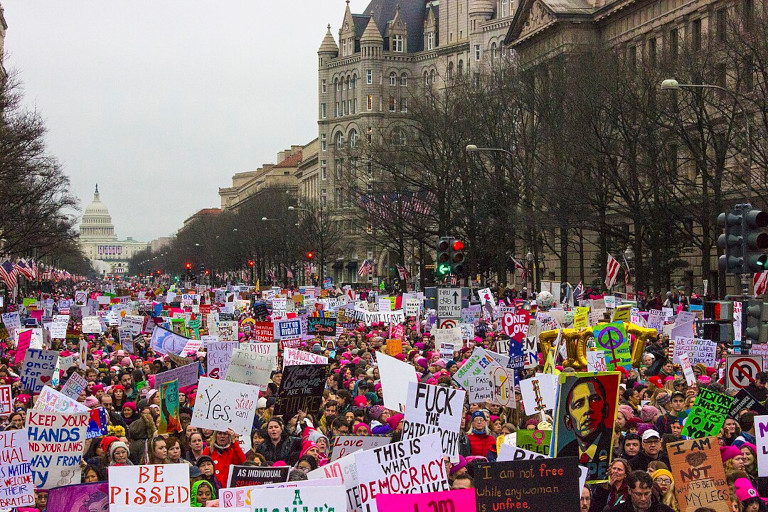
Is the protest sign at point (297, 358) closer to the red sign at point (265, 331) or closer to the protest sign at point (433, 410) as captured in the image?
the protest sign at point (433, 410)

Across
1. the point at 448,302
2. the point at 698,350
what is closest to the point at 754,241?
the point at 698,350

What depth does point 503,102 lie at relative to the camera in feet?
190

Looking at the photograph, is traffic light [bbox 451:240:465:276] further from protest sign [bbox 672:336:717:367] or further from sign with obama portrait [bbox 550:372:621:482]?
sign with obama portrait [bbox 550:372:621:482]

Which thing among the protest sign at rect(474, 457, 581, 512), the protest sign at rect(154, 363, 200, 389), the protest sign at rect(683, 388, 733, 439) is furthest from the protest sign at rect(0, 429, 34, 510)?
the protest sign at rect(683, 388, 733, 439)

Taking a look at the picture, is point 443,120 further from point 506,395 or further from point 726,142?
point 506,395

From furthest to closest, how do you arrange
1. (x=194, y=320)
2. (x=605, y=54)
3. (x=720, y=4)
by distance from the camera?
1. (x=720, y=4)
2. (x=605, y=54)
3. (x=194, y=320)

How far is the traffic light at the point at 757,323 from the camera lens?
15.9 meters

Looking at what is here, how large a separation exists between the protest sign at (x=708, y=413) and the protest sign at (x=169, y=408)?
5.54m

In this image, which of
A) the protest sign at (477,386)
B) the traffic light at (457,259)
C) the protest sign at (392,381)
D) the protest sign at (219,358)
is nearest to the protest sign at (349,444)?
the protest sign at (392,381)

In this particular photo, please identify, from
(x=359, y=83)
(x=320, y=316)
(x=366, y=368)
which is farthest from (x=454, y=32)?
(x=366, y=368)

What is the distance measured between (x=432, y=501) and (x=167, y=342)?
15.6 meters

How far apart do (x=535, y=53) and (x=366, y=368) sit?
54235 millimetres

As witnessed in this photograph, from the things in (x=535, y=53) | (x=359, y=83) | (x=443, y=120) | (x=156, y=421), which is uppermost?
(x=359, y=83)

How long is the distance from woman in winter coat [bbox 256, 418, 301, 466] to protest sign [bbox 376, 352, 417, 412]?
1.41 meters
